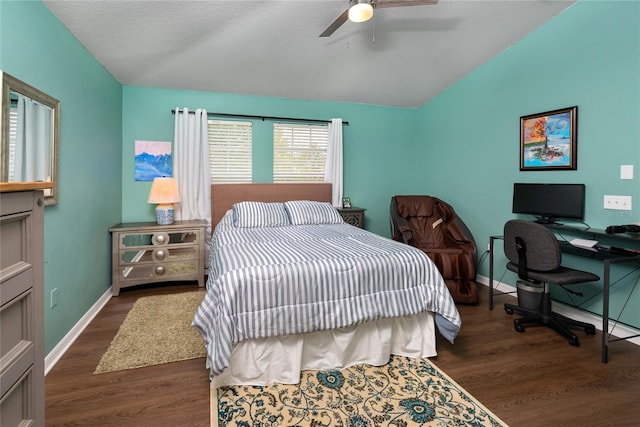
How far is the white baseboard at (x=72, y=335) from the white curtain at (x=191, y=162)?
50.5 inches

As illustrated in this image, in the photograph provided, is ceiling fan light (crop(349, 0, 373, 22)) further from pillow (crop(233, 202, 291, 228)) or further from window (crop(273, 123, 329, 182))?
window (crop(273, 123, 329, 182))

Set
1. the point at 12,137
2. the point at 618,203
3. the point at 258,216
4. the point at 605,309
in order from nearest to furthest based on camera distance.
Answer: the point at 12,137
the point at 605,309
the point at 618,203
the point at 258,216

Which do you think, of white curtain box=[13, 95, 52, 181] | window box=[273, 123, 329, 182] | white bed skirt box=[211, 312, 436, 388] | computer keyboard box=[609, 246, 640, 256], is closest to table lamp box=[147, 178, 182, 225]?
window box=[273, 123, 329, 182]

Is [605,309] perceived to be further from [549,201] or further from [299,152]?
[299,152]

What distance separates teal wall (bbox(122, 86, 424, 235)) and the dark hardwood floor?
2.28m

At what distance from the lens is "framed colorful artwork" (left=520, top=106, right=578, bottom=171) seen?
2.91 meters

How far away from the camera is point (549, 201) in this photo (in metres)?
3.03

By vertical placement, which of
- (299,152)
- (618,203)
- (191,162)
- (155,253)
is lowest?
(155,253)

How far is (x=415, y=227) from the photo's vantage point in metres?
4.12

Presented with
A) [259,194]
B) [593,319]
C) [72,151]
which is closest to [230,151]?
[259,194]

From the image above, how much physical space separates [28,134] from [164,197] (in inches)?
71.6

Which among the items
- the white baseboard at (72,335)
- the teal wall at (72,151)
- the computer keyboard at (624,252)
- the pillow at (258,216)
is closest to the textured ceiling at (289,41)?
the teal wall at (72,151)

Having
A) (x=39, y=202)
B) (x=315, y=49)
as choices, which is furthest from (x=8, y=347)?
(x=315, y=49)

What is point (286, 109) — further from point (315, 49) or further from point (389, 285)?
point (389, 285)
